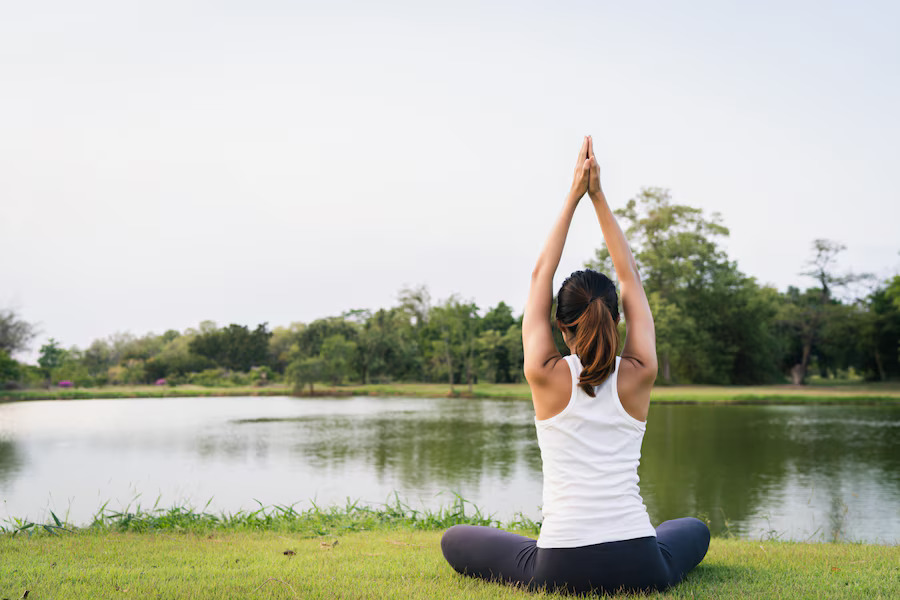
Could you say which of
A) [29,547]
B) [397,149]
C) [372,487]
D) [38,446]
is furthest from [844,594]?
[397,149]

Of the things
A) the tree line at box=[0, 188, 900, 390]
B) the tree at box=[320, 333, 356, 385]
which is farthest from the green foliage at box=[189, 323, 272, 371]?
the tree at box=[320, 333, 356, 385]

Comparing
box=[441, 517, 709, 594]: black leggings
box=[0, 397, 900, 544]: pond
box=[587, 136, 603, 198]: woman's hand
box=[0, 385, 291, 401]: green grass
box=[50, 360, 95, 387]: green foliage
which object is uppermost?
box=[587, 136, 603, 198]: woman's hand

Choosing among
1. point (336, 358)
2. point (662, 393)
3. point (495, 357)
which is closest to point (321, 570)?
point (662, 393)

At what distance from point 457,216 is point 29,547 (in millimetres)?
23849

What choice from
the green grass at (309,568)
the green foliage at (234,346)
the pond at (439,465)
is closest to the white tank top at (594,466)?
the green grass at (309,568)

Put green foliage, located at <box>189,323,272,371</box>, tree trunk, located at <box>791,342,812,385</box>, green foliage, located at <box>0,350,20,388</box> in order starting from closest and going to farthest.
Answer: green foliage, located at <box>0,350,20,388</box>
tree trunk, located at <box>791,342,812,385</box>
green foliage, located at <box>189,323,272,371</box>

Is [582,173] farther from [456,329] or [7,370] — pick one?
[7,370]

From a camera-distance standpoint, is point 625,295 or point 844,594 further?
point 844,594

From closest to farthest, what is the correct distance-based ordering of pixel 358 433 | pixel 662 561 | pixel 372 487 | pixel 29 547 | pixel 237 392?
pixel 662 561, pixel 29 547, pixel 372 487, pixel 358 433, pixel 237 392

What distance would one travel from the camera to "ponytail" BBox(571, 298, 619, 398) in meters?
1.84

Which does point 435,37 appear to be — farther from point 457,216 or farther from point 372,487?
point 457,216

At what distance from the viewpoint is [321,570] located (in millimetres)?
2758

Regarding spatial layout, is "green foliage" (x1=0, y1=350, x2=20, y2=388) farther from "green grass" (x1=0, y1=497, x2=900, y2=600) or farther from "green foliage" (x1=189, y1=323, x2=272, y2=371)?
"green grass" (x1=0, y1=497, x2=900, y2=600)

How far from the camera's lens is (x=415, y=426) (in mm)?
17312
